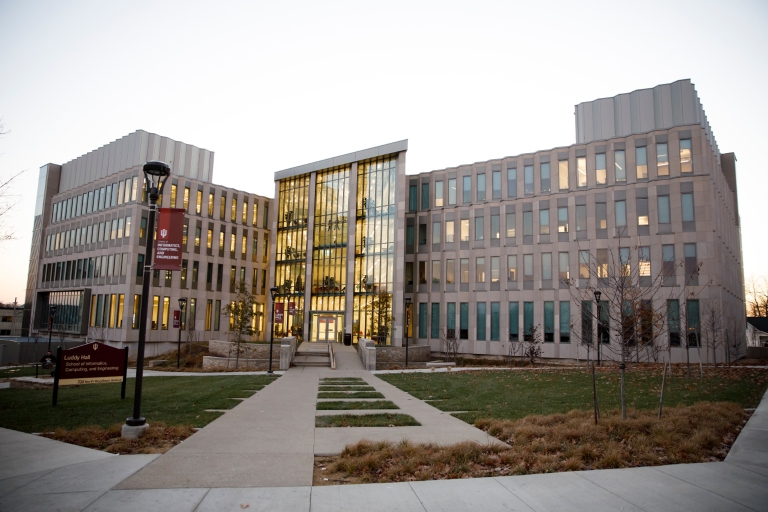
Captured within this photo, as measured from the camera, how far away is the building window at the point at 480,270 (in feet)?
154

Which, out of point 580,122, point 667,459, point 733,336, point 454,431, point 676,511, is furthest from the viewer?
point 580,122

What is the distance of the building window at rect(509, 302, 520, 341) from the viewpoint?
145 feet

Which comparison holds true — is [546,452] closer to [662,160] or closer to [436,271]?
[662,160]

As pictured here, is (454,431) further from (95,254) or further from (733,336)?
(95,254)

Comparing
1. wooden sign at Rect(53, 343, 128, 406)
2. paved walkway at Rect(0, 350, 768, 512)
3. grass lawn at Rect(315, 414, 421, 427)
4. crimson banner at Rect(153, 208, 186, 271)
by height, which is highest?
crimson banner at Rect(153, 208, 186, 271)

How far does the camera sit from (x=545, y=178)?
44500 mm

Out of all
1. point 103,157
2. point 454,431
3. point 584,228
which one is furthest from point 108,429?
point 103,157

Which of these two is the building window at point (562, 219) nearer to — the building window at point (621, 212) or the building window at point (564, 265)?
the building window at point (564, 265)

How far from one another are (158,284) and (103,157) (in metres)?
20.0

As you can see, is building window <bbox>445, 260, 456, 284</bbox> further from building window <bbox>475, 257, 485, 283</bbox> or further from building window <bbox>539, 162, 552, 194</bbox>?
building window <bbox>539, 162, 552, 194</bbox>

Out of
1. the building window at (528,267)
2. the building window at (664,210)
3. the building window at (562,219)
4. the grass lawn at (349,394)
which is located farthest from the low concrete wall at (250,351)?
the building window at (664,210)

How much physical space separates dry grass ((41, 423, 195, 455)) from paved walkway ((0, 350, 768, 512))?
1.23ft

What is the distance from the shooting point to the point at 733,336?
39.2 meters

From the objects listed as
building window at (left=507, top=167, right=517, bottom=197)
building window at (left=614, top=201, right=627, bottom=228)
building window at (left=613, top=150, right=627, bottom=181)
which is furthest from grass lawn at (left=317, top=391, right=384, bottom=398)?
building window at (left=613, top=150, right=627, bottom=181)
